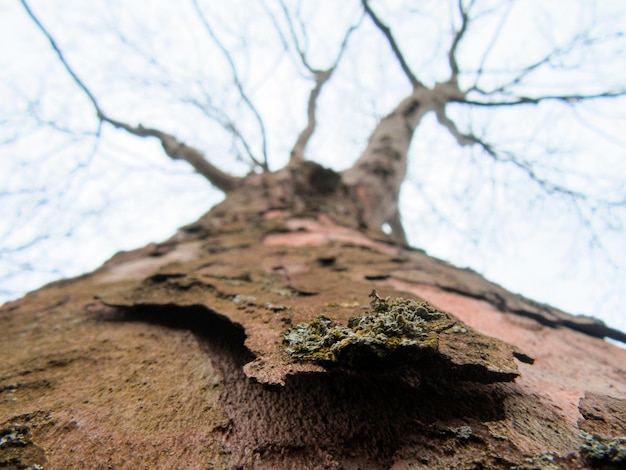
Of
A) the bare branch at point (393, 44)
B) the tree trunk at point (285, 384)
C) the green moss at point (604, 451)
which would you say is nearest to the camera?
the green moss at point (604, 451)

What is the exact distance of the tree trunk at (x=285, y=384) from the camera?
55cm

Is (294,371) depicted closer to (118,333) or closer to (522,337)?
(118,333)

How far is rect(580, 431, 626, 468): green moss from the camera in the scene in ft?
1.46

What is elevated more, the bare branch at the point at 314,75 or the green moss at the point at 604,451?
the bare branch at the point at 314,75

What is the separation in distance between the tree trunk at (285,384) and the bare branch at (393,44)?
4571 mm

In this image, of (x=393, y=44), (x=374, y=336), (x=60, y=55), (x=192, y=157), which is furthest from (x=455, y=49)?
(x=374, y=336)

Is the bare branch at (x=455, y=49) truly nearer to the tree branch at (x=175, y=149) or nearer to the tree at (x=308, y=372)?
the tree branch at (x=175, y=149)

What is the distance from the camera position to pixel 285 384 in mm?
604

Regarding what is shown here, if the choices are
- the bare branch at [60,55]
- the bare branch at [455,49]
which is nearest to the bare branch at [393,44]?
the bare branch at [455,49]

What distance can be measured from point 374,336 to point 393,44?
17.9ft

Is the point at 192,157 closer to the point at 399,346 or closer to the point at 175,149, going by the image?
the point at 175,149

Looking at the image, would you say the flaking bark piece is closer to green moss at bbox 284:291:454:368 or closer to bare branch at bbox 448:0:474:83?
green moss at bbox 284:291:454:368

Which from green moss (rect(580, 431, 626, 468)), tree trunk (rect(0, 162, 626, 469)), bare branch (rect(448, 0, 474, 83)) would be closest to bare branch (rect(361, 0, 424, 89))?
bare branch (rect(448, 0, 474, 83))

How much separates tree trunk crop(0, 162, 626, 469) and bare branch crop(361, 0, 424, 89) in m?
4.57
